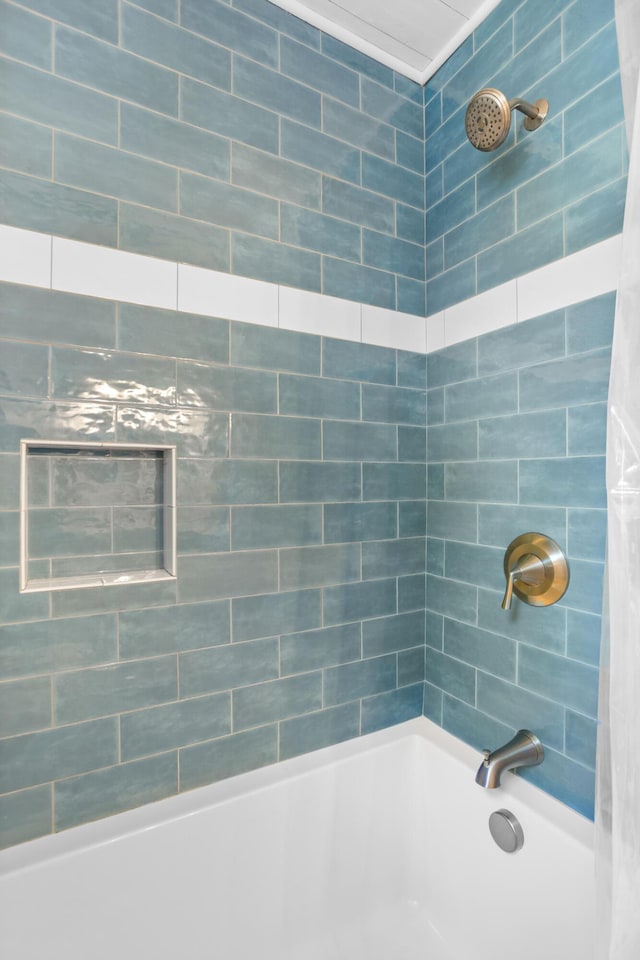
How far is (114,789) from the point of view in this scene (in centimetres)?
118

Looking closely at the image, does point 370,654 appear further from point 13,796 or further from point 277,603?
point 13,796

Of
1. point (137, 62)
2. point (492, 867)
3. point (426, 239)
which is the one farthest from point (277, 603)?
point (137, 62)

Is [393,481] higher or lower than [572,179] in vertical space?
lower

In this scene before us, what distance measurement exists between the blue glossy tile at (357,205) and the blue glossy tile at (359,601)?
113cm

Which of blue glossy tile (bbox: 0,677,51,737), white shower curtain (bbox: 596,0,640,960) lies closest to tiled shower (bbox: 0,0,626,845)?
blue glossy tile (bbox: 0,677,51,737)

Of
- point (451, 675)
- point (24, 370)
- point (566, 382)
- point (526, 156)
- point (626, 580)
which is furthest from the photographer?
point (451, 675)

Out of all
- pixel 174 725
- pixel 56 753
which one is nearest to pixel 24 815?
pixel 56 753

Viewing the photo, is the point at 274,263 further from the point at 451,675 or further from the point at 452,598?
the point at 451,675

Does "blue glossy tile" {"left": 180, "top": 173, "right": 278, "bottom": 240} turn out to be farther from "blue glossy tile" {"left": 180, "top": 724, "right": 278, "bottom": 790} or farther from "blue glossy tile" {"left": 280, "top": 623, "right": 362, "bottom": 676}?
"blue glossy tile" {"left": 180, "top": 724, "right": 278, "bottom": 790}

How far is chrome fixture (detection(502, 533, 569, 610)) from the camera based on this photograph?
3.93 ft

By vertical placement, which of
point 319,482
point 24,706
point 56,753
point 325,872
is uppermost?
point 319,482

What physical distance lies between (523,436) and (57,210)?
4.14ft

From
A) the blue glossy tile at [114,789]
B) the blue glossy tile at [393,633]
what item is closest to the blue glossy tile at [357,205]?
the blue glossy tile at [393,633]

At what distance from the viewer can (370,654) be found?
1.54m
